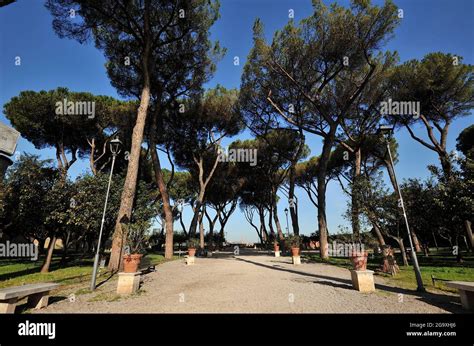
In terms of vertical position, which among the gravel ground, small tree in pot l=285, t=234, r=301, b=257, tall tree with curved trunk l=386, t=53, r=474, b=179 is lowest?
the gravel ground

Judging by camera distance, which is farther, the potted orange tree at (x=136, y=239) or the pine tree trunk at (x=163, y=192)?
the pine tree trunk at (x=163, y=192)

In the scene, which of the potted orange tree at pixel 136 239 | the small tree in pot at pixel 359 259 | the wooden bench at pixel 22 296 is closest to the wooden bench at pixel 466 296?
the small tree in pot at pixel 359 259

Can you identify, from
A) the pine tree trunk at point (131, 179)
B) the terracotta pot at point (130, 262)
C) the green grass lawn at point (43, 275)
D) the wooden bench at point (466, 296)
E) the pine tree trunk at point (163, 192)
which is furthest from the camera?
the pine tree trunk at point (163, 192)

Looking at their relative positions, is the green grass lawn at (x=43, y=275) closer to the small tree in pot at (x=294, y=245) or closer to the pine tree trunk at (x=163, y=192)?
the pine tree trunk at (x=163, y=192)

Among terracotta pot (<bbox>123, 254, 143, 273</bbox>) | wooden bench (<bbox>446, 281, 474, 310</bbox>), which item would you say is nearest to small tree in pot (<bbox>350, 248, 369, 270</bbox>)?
wooden bench (<bbox>446, 281, 474, 310</bbox>)

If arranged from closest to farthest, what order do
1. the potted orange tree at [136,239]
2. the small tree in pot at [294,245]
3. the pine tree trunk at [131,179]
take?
the potted orange tree at [136,239] < the pine tree trunk at [131,179] < the small tree in pot at [294,245]

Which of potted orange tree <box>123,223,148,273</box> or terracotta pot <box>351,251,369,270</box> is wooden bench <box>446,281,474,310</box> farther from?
potted orange tree <box>123,223,148,273</box>

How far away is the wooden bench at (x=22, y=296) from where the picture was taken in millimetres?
3986

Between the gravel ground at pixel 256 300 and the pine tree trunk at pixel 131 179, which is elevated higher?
the pine tree trunk at pixel 131 179

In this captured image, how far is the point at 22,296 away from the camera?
4207 mm

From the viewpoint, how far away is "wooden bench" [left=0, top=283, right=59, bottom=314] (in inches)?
157
